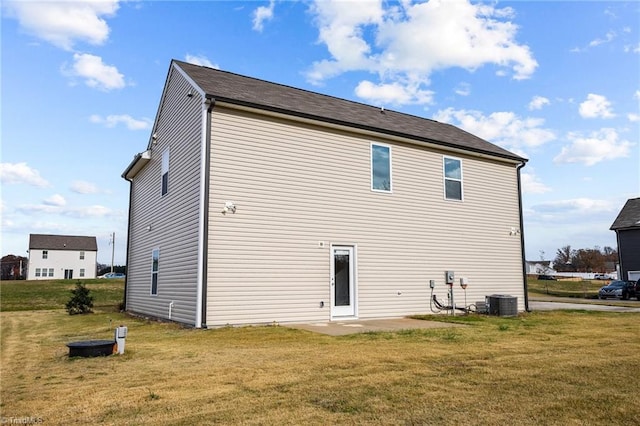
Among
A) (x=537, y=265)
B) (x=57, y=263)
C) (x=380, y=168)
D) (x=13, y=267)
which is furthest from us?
(x=537, y=265)

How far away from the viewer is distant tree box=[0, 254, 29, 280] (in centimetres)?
6956

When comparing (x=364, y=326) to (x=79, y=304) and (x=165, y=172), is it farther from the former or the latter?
(x=79, y=304)

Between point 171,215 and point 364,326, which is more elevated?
point 171,215

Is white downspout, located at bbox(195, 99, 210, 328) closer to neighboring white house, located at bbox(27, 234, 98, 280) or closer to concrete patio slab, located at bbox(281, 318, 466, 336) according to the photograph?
concrete patio slab, located at bbox(281, 318, 466, 336)

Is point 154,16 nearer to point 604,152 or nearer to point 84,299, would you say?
point 84,299

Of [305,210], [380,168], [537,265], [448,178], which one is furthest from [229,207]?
[537,265]

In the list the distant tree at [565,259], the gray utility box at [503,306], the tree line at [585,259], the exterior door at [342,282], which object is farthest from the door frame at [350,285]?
the distant tree at [565,259]

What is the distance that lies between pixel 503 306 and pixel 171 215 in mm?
9924

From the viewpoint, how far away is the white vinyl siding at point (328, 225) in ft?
33.5

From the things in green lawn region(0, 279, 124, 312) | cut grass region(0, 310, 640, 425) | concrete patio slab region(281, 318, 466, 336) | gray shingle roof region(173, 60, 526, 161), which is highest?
gray shingle roof region(173, 60, 526, 161)

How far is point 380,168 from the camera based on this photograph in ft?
42.0

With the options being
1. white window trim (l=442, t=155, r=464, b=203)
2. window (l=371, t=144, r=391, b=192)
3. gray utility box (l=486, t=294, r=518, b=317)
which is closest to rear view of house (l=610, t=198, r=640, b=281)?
white window trim (l=442, t=155, r=464, b=203)

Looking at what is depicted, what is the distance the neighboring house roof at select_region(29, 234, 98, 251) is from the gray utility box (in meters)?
62.6

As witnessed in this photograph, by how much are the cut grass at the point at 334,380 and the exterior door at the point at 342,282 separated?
3.23 meters
